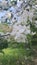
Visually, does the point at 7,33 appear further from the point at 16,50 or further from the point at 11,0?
the point at 11,0

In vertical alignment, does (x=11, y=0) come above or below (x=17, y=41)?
above

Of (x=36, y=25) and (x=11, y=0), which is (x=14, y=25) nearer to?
(x=36, y=25)

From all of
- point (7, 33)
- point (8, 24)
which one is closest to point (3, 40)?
point (7, 33)

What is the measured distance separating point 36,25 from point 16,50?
0.42 m

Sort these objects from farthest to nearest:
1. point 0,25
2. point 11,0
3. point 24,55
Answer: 1. point 11,0
2. point 0,25
3. point 24,55

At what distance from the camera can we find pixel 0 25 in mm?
1876

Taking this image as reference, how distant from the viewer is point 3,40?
66.7 inches

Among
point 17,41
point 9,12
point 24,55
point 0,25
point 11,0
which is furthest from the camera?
point 11,0

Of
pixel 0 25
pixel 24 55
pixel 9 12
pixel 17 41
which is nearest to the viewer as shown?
pixel 24 55

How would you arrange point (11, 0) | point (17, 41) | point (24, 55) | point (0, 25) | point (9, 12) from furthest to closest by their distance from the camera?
point (11, 0), point (9, 12), point (0, 25), point (17, 41), point (24, 55)

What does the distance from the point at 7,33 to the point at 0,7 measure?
0.42m

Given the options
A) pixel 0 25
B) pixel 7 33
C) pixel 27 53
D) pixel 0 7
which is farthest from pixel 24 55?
pixel 0 7

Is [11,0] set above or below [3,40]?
above

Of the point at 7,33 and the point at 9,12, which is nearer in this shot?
the point at 7,33
